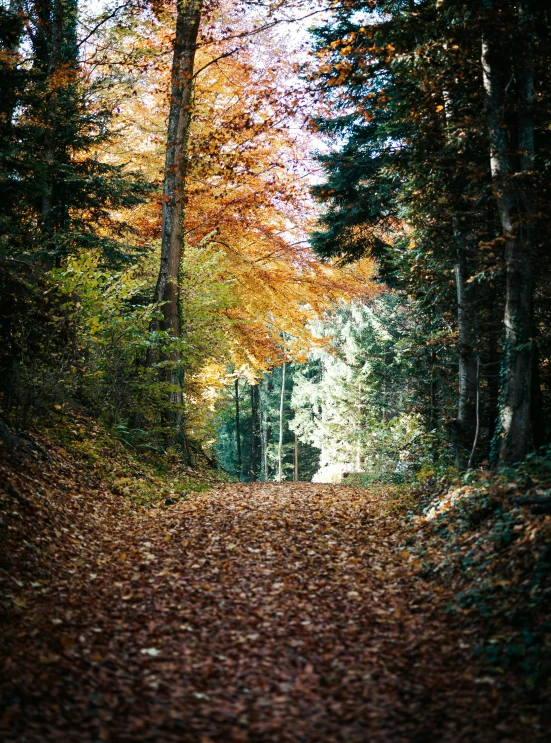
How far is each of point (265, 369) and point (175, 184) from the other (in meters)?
7.48

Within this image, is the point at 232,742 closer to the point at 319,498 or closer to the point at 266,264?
the point at 319,498

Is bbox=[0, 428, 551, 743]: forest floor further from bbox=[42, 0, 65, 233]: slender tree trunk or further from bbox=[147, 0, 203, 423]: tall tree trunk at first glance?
bbox=[42, 0, 65, 233]: slender tree trunk

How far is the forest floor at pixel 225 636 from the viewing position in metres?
3.39

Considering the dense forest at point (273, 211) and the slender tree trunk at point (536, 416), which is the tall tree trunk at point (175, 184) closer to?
the dense forest at point (273, 211)

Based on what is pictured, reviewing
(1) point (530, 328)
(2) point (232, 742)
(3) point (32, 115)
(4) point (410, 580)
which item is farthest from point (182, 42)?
(2) point (232, 742)

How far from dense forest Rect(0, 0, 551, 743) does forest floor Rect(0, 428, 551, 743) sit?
0.03 m

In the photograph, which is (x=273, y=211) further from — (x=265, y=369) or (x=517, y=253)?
(x=517, y=253)

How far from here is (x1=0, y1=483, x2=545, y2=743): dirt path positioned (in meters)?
3.37

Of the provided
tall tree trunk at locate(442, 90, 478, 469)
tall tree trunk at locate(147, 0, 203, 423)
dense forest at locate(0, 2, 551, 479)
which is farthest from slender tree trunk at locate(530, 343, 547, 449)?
tall tree trunk at locate(147, 0, 203, 423)

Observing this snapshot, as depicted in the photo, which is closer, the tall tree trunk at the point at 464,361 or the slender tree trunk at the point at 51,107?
the tall tree trunk at the point at 464,361

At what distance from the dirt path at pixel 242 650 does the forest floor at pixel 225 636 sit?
0.01 metres

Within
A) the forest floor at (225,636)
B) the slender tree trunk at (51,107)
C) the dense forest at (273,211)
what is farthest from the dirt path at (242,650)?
the slender tree trunk at (51,107)

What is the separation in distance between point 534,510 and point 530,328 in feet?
9.19

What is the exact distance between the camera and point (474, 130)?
25.4 ft
